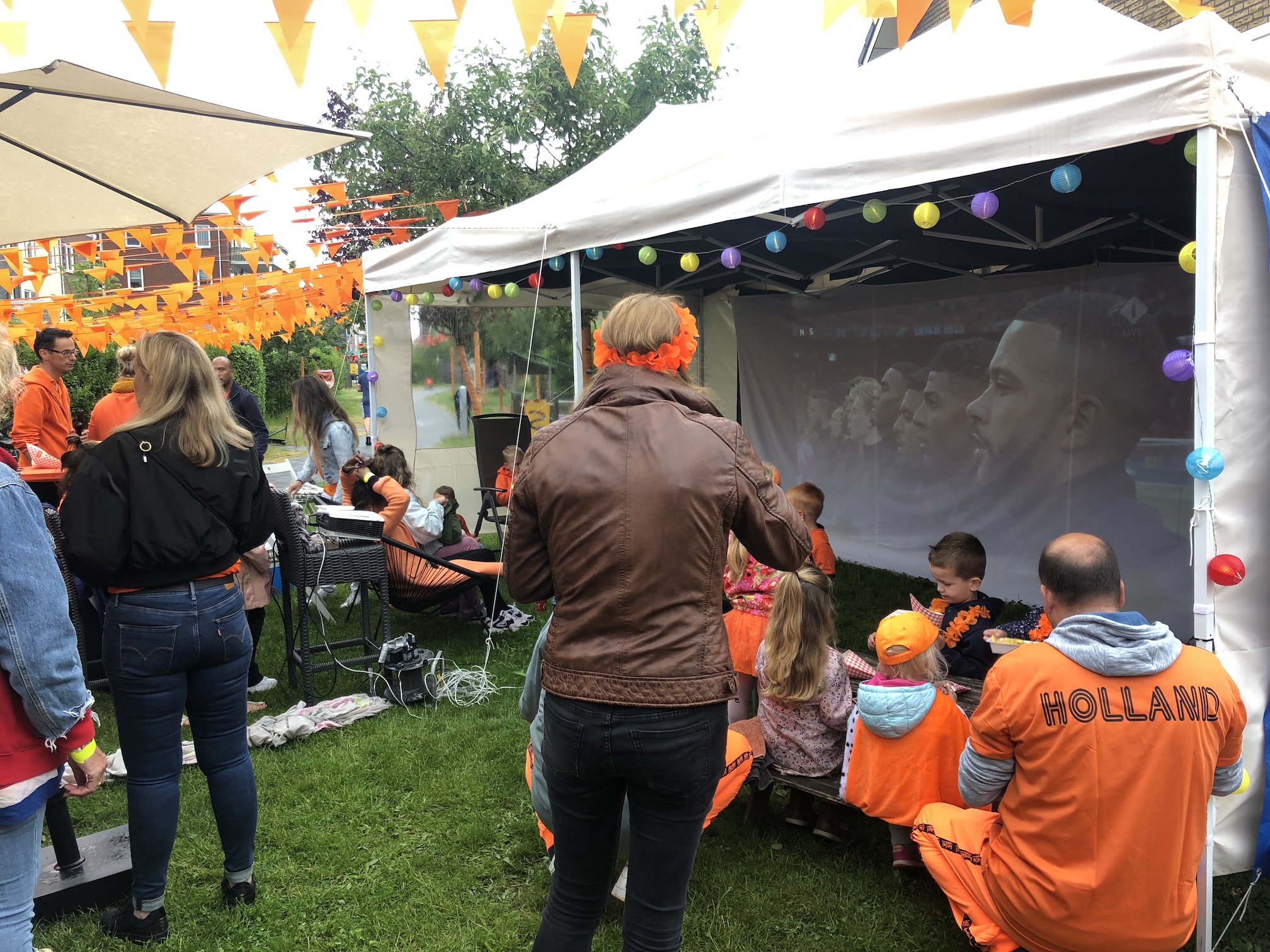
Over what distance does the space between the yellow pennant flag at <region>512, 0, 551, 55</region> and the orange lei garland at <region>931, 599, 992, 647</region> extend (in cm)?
271

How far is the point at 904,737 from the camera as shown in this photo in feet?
8.43

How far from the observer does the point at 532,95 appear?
14.7 m

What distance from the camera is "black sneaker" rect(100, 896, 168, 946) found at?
239 cm

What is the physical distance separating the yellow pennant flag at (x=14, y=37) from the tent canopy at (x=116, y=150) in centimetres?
18

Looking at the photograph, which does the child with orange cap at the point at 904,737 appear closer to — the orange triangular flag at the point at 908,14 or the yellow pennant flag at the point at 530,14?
the orange triangular flag at the point at 908,14

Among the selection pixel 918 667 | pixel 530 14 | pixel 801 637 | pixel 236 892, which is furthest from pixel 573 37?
pixel 236 892

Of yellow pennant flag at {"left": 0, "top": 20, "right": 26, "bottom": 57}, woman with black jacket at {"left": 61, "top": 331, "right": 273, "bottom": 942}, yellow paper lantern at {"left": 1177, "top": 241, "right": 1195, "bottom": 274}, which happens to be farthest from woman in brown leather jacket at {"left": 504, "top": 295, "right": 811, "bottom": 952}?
yellow pennant flag at {"left": 0, "top": 20, "right": 26, "bottom": 57}

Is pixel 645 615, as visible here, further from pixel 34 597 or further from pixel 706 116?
pixel 706 116

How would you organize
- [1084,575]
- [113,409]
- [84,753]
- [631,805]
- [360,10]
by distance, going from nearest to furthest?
1. [631,805]
2. [84,753]
3. [1084,575]
4. [360,10]
5. [113,409]

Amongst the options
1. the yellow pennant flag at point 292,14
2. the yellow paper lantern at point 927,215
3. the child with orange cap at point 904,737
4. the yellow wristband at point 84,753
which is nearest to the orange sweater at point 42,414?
the yellow pennant flag at point 292,14

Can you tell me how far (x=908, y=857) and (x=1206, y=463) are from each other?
146cm

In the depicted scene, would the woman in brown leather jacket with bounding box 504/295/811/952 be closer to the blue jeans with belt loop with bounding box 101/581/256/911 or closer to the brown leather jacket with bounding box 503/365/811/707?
the brown leather jacket with bounding box 503/365/811/707

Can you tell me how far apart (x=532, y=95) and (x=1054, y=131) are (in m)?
13.8

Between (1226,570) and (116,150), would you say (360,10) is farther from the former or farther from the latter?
(1226,570)
